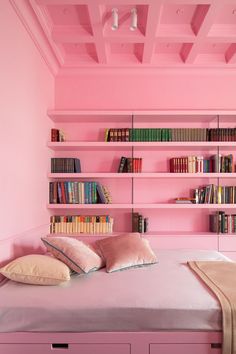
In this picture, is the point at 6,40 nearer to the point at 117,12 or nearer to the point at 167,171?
the point at 117,12

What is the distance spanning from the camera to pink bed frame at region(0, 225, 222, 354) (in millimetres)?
1621

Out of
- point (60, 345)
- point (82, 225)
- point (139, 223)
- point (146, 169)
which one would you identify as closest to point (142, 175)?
point (146, 169)

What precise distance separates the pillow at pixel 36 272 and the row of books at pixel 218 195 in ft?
6.94

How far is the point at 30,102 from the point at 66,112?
68 cm

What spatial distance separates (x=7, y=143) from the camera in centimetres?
232

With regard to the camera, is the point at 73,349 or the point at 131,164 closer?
the point at 73,349

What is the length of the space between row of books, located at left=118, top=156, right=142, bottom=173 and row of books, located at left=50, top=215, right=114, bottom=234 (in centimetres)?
60

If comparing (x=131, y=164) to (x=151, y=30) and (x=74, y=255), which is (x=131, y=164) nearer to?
(x=151, y=30)

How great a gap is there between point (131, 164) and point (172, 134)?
1.91ft

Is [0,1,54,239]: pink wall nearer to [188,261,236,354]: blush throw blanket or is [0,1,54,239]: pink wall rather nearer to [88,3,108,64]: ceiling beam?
[88,3,108,64]: ceiling beam

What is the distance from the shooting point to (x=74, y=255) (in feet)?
7.01

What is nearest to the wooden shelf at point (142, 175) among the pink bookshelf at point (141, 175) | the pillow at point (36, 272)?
the pink bookshelf at point (141, 175)

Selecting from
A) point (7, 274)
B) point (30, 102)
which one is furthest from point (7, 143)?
point (7, 274)

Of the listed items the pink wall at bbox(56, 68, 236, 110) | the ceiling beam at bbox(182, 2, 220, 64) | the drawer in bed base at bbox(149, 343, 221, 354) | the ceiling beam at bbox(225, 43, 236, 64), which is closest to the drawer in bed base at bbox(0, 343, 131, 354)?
the drawer in bed base at bbox(149, 343, 221, 354)
